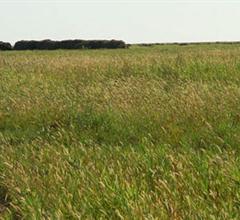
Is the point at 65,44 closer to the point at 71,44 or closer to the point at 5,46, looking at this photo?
the point at 71,44

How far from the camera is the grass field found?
10.5ft

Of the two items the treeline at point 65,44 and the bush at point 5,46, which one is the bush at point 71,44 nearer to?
the treeline at point 65,44

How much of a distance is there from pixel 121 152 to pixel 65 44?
48599 mm

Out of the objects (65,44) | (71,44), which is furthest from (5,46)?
(71,44)

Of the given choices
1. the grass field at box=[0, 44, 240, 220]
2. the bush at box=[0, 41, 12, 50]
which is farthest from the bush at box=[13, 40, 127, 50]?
the grass field at box=[0, 44, 240, 220]

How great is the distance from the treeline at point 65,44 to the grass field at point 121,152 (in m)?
41.4

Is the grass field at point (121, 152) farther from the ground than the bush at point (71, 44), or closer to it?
closer to it

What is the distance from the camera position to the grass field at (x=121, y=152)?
10.5ft

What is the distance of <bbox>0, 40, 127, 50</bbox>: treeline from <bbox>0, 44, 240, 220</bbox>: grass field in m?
41.4

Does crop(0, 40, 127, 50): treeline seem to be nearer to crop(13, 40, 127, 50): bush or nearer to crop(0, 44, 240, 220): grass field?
crop(13, 40, 127, 50): bush

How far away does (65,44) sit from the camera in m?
52.3

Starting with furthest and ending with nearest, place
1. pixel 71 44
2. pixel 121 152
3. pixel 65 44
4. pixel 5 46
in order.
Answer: pixel 5 46 → pixel 71 44 → pixel 65 44 → pixel 121 152

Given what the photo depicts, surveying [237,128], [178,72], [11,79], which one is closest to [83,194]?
[237,128]

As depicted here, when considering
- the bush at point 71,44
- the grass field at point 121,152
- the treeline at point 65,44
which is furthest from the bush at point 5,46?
the grass field at point 121,152
